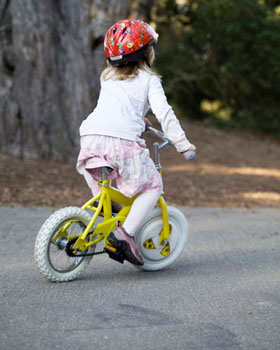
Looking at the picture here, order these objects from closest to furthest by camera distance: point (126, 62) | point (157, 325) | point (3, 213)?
point (157, 325) → point (126, 62) → point (3, 213)

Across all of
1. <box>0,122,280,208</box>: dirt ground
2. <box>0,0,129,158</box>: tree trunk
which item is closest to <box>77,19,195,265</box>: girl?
<box>0,122,280,208</box>: dirt ground

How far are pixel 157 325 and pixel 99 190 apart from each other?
124 cm

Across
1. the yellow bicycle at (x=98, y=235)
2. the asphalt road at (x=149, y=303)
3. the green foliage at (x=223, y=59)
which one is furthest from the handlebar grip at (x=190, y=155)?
the green foliage at (x=223, y=59)

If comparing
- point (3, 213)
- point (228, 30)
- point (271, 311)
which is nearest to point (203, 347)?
point (271, 311)

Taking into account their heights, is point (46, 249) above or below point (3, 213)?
above

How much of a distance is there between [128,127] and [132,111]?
0.44ft

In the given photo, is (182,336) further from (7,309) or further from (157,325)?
(7,309)

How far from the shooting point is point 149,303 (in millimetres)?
3768

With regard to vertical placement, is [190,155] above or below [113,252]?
above

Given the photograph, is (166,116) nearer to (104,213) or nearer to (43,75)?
(104,213)

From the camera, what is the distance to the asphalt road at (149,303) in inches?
123

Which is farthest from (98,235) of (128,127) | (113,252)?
(128,127)

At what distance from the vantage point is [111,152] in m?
4.03

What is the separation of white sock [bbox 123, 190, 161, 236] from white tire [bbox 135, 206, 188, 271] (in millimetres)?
242
